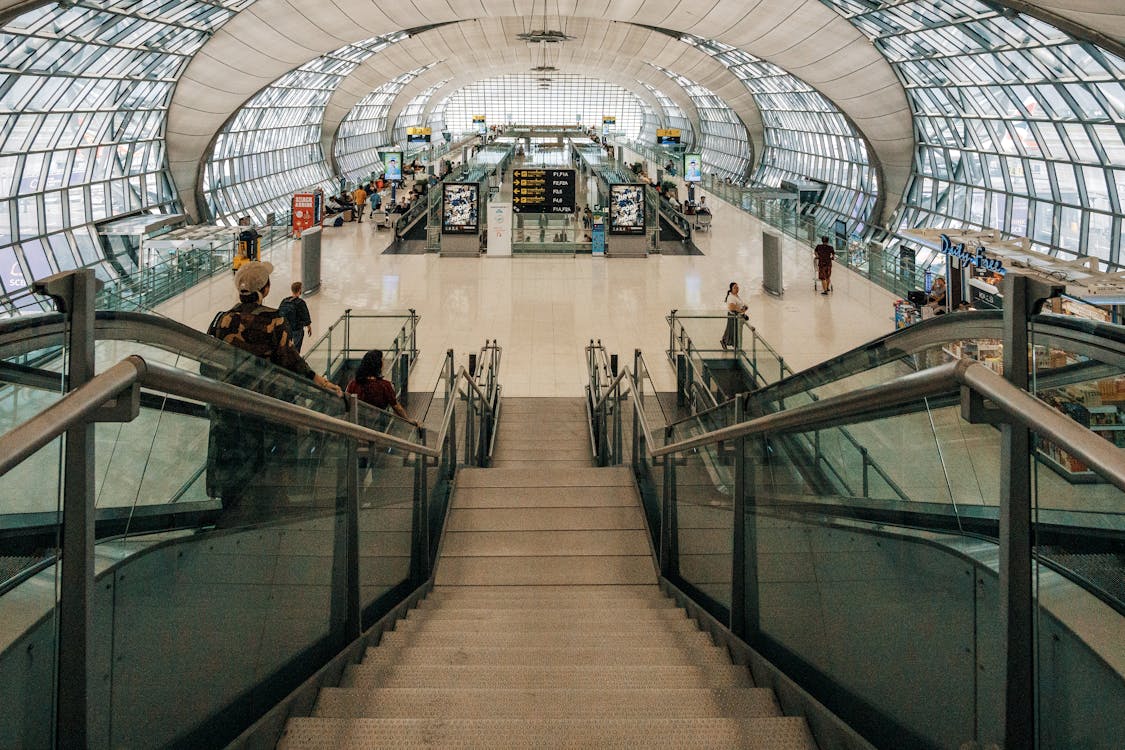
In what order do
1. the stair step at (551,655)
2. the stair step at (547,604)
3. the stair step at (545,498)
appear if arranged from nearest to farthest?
the stair step at (551,655) < the stair step at (547,604) < the stair step at (545,498)

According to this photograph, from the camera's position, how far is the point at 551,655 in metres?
4.11

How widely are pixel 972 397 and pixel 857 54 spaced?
37267 millimetres

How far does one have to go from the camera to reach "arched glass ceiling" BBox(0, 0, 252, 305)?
25312 millimetres

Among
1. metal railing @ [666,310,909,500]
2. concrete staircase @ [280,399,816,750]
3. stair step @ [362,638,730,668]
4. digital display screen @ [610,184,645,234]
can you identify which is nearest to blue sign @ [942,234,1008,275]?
metal railing @ [666,310,909,500]

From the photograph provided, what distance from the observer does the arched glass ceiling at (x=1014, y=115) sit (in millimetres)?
24578

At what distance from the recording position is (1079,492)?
1.61 meters

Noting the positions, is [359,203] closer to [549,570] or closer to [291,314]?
[291,314]

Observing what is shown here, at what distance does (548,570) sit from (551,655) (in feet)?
7.11

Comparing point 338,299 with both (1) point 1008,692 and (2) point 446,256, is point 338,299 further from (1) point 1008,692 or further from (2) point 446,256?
(1) point 1008,692

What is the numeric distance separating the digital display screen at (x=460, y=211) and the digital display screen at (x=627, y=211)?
393cm

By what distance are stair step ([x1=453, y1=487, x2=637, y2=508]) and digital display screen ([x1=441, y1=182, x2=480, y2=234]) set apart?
1785cm

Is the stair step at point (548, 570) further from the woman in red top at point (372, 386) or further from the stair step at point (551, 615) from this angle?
the woman in red top at point (372, 386)

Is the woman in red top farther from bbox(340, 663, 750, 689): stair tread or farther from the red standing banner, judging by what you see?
the red standing banner

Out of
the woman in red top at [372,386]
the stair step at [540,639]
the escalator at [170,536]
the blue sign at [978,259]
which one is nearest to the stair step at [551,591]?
the stair step at [540,639]
